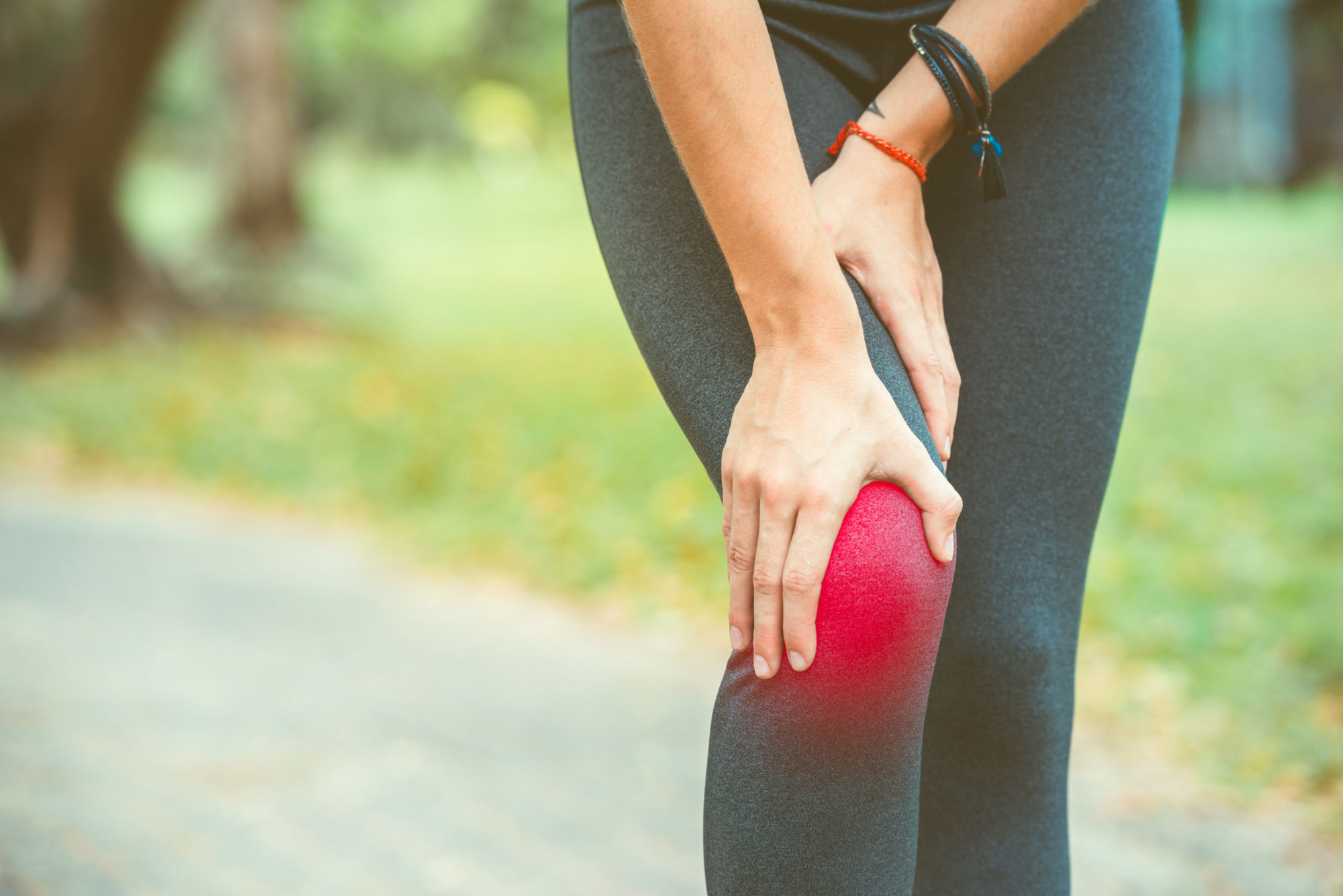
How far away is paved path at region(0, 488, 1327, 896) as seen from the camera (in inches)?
83.0

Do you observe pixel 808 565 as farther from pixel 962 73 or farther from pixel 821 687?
pixel 962 73

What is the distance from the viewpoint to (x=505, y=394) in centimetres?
623

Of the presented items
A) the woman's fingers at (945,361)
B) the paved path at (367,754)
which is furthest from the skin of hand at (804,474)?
the paved path at (367,754)

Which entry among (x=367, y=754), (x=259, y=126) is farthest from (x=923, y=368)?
(x=259, y=126)

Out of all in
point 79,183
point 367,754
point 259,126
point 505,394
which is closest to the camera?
point 367,754

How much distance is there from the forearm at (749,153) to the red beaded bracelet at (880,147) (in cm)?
14

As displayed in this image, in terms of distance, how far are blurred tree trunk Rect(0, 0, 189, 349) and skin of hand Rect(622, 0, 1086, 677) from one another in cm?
775

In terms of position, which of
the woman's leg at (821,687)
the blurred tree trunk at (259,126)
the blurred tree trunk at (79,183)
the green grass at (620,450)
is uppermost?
the blurred tree trunk at (259,126)

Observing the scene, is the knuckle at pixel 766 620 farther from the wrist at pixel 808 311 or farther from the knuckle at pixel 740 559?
the wrist at pixel 808 311

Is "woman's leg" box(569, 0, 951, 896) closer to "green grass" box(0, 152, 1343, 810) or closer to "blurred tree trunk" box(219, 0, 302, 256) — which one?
"green grass" box(0, 152, 1343, 810)

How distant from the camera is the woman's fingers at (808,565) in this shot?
74 cm

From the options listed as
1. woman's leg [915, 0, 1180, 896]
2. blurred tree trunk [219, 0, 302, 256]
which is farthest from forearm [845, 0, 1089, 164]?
blurred tree trunk [219, 0, 302, 256]

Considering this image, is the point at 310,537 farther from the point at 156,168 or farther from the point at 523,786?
the point at 156,168

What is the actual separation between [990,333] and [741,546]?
380mm
